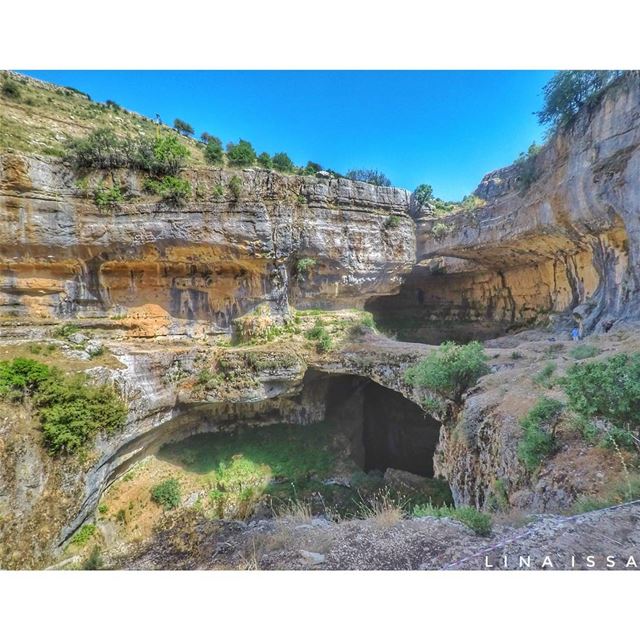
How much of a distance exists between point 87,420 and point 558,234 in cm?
1624

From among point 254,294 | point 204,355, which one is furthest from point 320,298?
point 204,355

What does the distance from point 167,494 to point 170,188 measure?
1021 cm

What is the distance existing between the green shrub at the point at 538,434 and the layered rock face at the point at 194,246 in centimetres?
927

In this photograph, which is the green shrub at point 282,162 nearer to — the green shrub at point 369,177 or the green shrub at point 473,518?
the green shrub at point 369,177

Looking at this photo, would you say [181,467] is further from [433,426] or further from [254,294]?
[433,426]

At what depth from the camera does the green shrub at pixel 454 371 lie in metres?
6.30

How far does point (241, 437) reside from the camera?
11.2 metres

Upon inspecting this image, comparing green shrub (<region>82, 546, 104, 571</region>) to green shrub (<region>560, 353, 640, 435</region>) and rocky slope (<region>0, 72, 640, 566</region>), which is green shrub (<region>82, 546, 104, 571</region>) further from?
green shrub (<region>560, 353, 640, 435</region>)

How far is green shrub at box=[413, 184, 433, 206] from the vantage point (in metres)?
13.4

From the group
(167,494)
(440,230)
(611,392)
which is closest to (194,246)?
(167,494)

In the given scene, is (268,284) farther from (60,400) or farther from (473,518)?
(473,518)

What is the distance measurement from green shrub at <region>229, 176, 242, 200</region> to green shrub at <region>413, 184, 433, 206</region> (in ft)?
27.8

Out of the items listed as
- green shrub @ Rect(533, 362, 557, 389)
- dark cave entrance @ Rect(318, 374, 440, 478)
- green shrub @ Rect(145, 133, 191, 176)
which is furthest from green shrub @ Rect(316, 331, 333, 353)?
green shrub @ Rect(145, 133, 191, 176)

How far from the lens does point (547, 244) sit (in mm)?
11500
